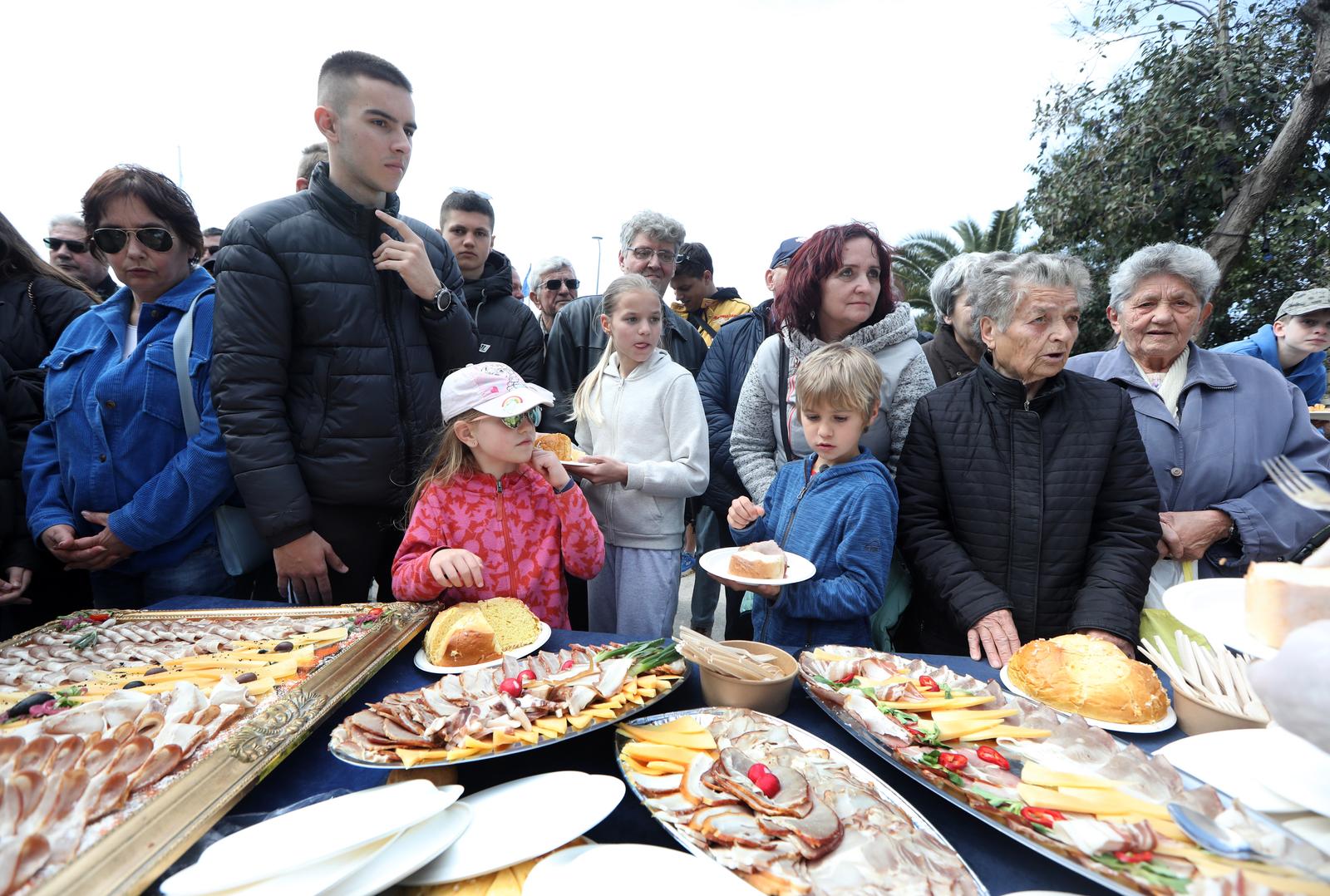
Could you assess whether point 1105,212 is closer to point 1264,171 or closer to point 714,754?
point 1264,171

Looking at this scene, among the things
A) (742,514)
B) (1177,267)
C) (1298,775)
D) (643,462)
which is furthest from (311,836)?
(1177,267)

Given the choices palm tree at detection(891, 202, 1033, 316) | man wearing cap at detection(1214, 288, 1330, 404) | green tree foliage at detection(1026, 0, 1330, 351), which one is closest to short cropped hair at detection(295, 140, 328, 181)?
man wearing cap at detection(1214, 288, 1330, 404)

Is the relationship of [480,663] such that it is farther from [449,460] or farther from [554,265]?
[554,265]

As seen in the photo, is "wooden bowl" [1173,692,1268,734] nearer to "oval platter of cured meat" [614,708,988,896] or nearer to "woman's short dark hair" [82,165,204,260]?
"oval platter of cured meat" [614,708,988,896]

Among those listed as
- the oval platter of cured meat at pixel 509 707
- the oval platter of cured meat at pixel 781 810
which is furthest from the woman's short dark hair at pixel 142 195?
the oval platter of cured meat at pixel 781 810

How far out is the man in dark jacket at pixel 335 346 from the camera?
2289 mm

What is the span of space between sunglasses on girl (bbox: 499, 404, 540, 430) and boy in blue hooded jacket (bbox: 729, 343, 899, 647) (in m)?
0.88

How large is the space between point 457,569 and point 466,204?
2626 millimetres

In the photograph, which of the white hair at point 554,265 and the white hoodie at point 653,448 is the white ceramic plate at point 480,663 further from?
the white hair at point 554,265

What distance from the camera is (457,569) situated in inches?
81.7

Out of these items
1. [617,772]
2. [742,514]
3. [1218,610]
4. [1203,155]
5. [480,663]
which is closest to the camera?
[1218,610]

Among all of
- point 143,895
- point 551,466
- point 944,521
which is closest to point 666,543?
point 551,466

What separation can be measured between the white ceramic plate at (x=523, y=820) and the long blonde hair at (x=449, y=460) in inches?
58.2

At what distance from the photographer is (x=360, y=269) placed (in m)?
2.48
